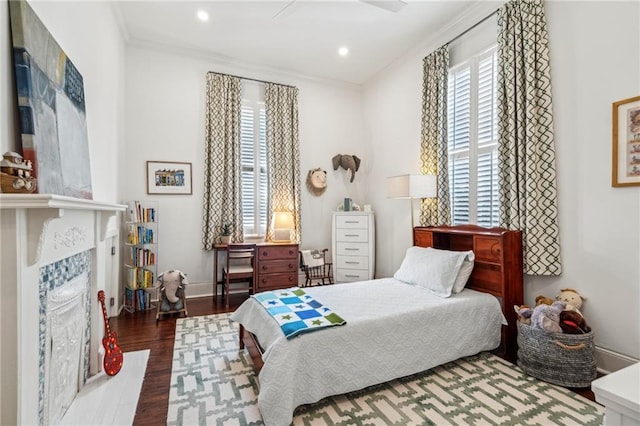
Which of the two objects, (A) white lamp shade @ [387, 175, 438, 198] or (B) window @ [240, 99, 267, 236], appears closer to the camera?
(A) white lamp shade @ [387, 175, 438, 198]

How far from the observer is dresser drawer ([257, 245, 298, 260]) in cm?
420

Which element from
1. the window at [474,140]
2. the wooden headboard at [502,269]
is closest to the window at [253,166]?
the window at [474,140]

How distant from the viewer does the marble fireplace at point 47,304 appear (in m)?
1.20

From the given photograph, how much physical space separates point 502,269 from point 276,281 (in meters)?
2.76

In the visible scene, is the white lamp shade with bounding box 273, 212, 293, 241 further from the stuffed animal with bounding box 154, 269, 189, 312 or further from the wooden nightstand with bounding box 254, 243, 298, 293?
the stuffed animal with bounding box 154, 269, 189, 312

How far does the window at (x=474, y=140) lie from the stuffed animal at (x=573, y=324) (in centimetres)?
111

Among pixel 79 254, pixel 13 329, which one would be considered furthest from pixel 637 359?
pixel 79 254

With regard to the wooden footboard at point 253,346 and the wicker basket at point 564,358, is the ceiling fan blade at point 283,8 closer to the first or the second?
the wooden footboard at point 253,346

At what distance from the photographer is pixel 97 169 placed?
2.75 m

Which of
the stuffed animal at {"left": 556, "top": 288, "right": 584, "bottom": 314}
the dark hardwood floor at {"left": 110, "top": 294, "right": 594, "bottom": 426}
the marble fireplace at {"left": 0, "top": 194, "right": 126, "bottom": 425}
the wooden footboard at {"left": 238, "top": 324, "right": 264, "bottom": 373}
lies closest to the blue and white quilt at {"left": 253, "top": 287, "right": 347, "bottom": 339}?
the wooden footboard at {"left": 238, "top": 324, "right": 264, "bottom": 373}

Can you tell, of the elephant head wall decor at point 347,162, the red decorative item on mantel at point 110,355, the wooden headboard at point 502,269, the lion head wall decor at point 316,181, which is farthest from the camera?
the elephant head wall decor at point 347,162

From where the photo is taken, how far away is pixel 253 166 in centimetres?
470

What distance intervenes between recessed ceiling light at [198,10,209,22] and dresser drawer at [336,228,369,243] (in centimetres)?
319

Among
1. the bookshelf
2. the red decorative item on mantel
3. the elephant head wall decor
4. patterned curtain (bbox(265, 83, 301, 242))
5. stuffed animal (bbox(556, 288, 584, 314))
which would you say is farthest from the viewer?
the elephant head wall decor
